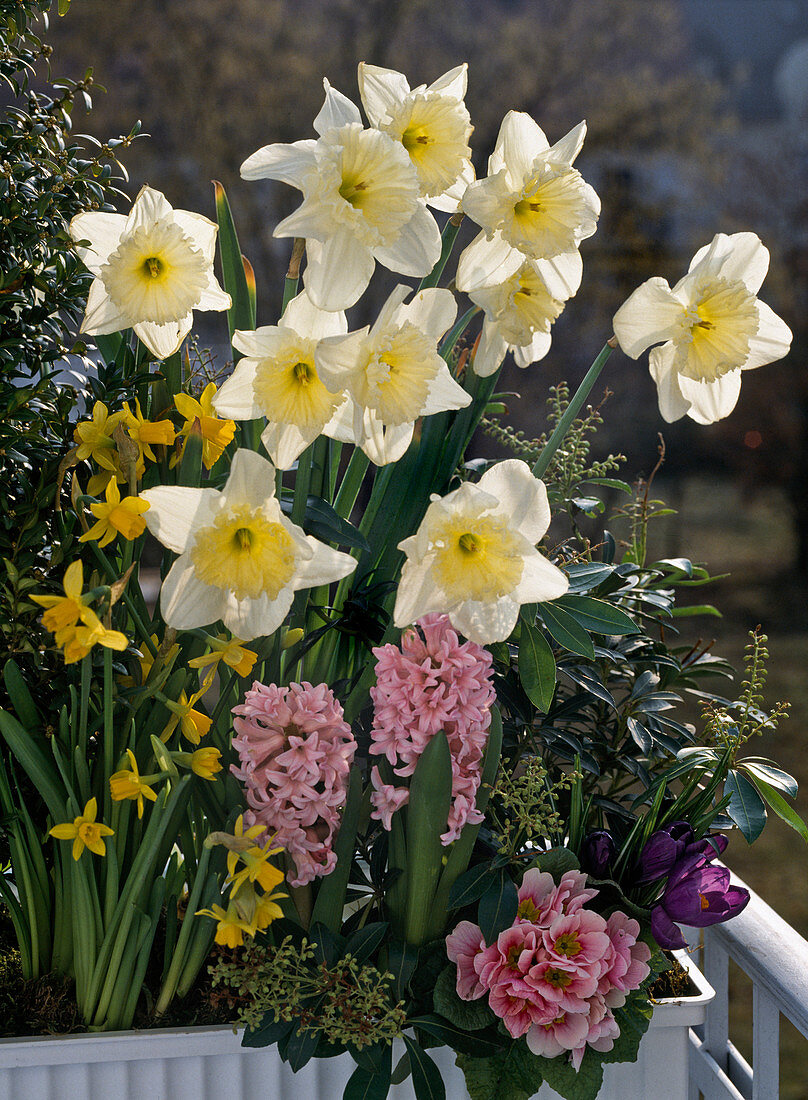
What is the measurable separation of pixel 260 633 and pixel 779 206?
457cm

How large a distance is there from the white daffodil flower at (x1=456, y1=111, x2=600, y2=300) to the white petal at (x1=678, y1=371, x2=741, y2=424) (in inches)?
4.9

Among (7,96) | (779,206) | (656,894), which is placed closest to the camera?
(656,894)

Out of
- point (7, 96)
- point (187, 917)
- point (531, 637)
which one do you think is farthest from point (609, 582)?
point (7, 96)

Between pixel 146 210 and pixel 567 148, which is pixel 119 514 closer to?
pixel 146 210

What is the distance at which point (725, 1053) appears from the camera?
28.1 inches

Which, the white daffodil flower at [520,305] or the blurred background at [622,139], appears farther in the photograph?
the blurred background at [622,139]

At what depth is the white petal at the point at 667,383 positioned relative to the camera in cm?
57

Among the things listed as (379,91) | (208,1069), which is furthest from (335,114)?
(208,1069)

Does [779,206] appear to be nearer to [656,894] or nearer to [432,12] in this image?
[432,12]

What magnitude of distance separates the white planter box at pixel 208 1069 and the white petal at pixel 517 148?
1.73 ft

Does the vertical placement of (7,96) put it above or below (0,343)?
above

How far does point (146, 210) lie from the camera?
53 centimetres

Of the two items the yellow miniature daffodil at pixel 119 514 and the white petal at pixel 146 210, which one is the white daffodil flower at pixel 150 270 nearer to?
the white petal at pixel 146 210

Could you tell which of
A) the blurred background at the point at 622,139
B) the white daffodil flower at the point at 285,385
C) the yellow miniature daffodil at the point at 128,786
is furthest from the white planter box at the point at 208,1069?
the blurred background at the point at 622,139
